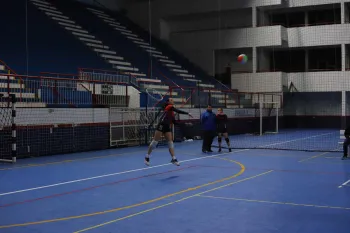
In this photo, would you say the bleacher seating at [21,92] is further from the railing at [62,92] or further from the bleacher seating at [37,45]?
the bleacher seating at [37,45]

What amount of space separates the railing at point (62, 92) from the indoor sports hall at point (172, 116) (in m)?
0.07

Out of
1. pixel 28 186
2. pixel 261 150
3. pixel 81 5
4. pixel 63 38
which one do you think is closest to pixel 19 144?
pixel 28 186

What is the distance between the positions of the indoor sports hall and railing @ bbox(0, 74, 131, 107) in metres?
0.07

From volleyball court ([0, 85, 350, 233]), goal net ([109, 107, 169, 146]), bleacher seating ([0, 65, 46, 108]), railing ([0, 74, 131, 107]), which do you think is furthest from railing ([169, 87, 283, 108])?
volleyball court ([0, 85, 350, 233])

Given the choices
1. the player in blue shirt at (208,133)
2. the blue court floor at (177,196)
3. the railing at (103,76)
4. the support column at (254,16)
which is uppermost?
the support column at (254,16)

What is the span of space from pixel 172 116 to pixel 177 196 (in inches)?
194

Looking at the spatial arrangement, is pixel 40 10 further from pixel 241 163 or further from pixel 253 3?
pixel 241 163

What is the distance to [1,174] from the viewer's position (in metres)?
13.0

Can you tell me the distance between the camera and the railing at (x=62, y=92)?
18.7 metres

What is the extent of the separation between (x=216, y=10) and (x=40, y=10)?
13.8 m

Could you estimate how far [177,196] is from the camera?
31.1ft

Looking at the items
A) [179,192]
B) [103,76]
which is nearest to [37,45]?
[103,76]

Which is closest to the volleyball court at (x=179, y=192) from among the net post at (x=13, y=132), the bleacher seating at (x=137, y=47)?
the net post at (x=13, y=132)

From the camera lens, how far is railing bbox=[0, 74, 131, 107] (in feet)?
61.3
